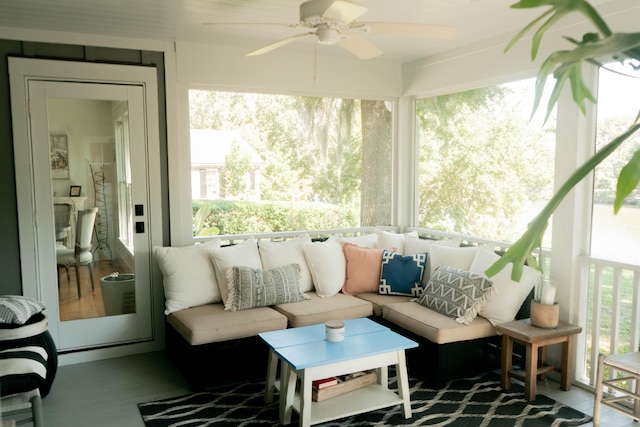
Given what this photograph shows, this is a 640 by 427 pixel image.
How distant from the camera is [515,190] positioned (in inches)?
169

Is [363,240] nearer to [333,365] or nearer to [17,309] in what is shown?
[333,365]

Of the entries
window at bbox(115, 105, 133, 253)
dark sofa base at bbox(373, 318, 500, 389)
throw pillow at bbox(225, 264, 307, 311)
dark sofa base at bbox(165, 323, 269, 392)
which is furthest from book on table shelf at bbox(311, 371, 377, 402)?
window at bbox(115, 105, 133, 253)

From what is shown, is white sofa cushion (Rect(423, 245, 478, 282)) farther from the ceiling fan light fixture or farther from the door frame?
the door frame

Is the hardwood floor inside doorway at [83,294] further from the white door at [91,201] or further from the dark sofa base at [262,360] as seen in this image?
the dark sofa base at [262,360]

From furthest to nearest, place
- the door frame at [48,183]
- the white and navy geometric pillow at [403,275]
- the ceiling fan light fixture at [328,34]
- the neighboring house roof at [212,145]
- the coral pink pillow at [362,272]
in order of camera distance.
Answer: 1. the neighboring house roof at [212,145]
2. the coral pink pillow at [362,272]
3. the white and navy geometric pillow at [403,275]
4. the door frame at [48,183]
5. the ceiling fan light fixture at [328,34]

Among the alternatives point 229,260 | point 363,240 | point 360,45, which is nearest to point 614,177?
point 360,45

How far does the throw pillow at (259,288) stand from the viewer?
3.98 m

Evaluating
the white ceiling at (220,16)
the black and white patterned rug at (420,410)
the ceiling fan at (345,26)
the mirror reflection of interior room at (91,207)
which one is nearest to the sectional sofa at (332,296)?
the black and white patterned rug at (420,410)

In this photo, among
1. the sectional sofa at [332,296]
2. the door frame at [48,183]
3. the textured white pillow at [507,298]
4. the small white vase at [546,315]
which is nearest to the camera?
the small white vase at [546,315]

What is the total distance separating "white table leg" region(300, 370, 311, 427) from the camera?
9.27 feet

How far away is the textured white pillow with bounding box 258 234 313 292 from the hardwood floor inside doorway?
123 centimetres

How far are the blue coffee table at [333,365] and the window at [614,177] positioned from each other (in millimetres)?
1617

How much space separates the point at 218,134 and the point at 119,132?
2.85 ft

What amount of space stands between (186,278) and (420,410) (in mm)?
2024
